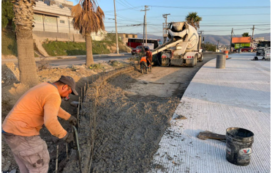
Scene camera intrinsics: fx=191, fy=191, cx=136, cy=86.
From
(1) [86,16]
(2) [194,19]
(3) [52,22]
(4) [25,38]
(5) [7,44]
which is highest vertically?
(2) [194,19]

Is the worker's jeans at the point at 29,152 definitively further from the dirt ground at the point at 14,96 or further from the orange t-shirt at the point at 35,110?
the dirt ground at the point at 14,96

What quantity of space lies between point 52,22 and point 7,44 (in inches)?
363

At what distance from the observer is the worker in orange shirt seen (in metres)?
2.30

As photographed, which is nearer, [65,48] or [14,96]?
[14,96]

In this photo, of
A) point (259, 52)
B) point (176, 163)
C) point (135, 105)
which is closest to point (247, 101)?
point (135, 105)

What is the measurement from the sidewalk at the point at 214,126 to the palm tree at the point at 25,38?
5223 millimetres

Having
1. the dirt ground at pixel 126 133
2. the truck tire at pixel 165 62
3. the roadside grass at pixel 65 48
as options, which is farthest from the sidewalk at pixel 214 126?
the roadside grass at pixel 65 48

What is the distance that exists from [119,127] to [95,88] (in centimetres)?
274

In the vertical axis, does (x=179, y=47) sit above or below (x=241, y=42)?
below

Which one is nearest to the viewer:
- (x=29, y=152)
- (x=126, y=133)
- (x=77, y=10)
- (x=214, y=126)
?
(x=29, y=152)

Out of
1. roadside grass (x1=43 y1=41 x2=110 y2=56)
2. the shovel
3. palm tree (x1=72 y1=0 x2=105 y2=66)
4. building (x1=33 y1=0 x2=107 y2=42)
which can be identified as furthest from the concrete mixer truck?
roadside grass (x1=43 y1=41 x2=110 y2=56)

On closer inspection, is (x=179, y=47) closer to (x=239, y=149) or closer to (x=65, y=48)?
(x=239, y=149)

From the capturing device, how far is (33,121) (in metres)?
2.42

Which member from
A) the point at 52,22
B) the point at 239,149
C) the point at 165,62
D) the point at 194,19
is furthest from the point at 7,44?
the point at 194,19
